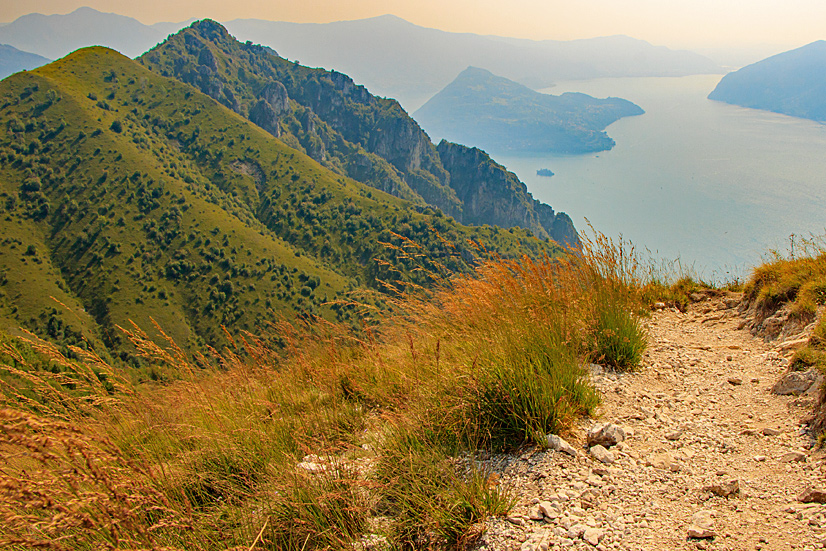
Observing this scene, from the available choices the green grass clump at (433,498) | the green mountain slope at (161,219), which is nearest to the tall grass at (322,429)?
the green grass clump at (433,498)

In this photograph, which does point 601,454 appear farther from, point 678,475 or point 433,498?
point 433,498

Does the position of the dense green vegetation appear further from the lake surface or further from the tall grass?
the lake surface

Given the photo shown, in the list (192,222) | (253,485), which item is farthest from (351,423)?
(192,222)

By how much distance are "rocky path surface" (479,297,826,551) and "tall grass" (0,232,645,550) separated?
0.77 ft

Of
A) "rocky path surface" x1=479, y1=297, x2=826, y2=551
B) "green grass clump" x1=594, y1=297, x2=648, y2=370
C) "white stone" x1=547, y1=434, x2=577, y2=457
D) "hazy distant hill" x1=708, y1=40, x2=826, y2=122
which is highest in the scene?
"hazy distant hill" x1=708, y1=40, x2=826, y2=122

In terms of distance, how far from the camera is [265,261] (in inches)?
3831

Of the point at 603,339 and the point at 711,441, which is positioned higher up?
the point at 603,339

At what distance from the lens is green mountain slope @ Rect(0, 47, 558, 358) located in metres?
83.9

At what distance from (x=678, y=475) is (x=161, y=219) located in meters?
114

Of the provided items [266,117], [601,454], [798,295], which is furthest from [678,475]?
[266,117]

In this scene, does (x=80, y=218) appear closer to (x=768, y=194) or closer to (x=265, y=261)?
(x=265, y=261)

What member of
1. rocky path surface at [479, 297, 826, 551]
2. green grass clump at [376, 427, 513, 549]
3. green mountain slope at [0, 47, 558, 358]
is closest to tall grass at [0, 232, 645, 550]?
green grass clump at [376, 427, 513, 549]

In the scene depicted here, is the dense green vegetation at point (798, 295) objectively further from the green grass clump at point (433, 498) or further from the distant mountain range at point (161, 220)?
the distant mountain range at point (161, 220)

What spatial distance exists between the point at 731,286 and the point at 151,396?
909 centimetres
